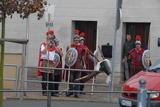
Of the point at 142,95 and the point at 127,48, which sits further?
the point at 127,48

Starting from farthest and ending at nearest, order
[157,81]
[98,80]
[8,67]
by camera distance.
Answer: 1. [98,80]
2. [8,67]
3. [157,81]

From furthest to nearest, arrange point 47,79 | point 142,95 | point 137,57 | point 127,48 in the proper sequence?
1. point 127,48
2. point 137,57
3. point 47,79
4. point 142,95

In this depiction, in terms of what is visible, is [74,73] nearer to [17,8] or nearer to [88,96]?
[88,96]

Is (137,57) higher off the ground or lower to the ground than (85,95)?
higher

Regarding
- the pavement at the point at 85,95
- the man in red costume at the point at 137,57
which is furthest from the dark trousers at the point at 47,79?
the man in red costume at the point at 137,57

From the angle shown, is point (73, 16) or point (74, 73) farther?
point (73, 16)

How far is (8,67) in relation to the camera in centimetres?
1609

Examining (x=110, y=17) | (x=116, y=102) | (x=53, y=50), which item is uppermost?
(x=110, y=17)

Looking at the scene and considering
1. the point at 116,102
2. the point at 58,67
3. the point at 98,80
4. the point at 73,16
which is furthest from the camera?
the point at 73,16

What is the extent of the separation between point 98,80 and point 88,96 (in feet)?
28.4

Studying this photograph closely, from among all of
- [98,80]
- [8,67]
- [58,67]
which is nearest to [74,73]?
[58,67]

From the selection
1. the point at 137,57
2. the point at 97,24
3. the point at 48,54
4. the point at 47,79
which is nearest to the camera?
the point at 47,79

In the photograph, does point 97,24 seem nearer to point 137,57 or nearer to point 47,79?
point 137,57

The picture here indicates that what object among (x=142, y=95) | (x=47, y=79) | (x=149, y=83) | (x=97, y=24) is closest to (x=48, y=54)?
(x=47, y=79)
